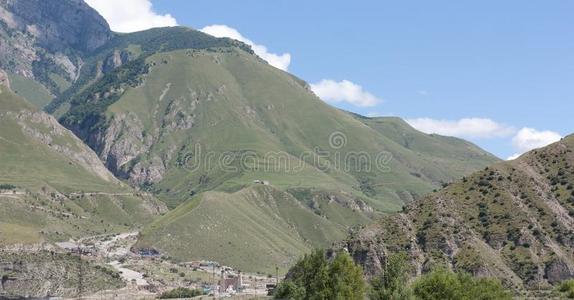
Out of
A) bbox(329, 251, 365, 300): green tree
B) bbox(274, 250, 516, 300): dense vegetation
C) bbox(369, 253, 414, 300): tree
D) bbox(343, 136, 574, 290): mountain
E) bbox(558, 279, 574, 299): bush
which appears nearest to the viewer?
bbox(369, 253, 414, 300): tree

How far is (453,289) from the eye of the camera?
119688mm

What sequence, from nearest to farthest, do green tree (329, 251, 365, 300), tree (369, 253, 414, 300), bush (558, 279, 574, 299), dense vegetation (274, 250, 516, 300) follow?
tree (369, 253, 414, 300), dense vegetation (274, 250, 516, 300), green tree (329, 251, 365, 300), bush (558, 279, 574, 299)

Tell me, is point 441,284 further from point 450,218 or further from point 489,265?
point 450,218

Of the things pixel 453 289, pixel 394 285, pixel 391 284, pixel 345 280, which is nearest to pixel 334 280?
pixel 345 280

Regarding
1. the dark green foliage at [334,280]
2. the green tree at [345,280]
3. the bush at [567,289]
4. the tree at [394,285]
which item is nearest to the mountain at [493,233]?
the bush at [567,289]

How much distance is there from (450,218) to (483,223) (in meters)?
8.07

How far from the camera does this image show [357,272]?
13100 cm

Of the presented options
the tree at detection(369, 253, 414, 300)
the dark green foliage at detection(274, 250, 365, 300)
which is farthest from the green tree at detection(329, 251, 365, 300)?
the tree at detection(369, 253, 414, 300)

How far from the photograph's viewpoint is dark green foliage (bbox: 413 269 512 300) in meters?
120

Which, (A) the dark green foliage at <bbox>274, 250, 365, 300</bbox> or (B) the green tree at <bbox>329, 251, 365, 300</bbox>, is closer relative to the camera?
(B) the green tree at <bbox>329, 251, 365, 300</bbox>

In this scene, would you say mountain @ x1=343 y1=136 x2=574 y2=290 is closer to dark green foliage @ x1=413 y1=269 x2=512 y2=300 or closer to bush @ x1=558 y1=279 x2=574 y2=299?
bush @ x1=558 y1=279 x2=574 y2=299

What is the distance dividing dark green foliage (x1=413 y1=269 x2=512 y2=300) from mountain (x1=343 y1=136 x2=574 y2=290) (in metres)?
43.1

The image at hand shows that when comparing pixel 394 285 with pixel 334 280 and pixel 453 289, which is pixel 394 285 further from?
pixel 334 280

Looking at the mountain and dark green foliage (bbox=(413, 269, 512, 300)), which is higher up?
the mountain
